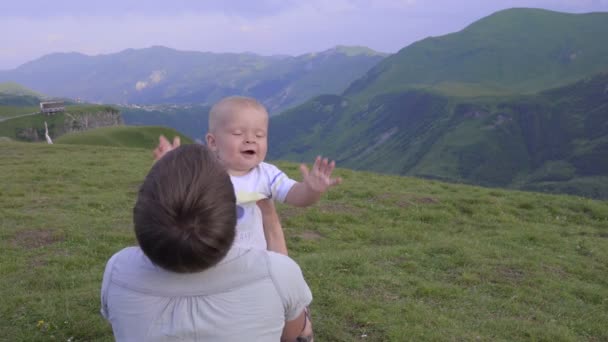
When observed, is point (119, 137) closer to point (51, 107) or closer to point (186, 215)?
point (51, 107)

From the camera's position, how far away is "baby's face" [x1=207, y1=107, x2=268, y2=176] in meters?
4.93

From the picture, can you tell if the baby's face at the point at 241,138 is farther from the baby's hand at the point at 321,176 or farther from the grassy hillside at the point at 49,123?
the grassy hillside at the point at 49,123

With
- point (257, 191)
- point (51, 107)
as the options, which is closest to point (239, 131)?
point (257, 191)

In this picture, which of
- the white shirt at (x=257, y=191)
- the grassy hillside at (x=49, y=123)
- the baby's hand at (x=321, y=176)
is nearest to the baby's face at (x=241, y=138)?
the white shirt at (x=257, y=191)

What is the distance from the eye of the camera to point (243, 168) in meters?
5.18

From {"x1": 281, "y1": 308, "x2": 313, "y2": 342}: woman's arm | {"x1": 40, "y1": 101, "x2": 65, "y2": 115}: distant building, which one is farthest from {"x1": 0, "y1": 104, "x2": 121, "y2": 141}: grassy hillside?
{"x1": 281, "y1": 308, "x2": 313, "y2": 342}: woman's arm

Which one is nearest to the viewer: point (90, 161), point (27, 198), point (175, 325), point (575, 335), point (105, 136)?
point (175, 325)

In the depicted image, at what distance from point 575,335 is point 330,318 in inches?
173

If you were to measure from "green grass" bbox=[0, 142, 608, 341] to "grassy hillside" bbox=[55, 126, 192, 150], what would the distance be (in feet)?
148

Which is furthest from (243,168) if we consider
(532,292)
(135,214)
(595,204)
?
(595,204)

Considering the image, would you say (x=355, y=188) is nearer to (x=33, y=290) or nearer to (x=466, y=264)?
(x=466, y=264)

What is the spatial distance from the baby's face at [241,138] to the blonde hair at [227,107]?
0.11ft

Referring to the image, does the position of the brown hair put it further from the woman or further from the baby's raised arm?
the baby's raised arm

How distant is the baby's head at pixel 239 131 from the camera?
16.2ft
